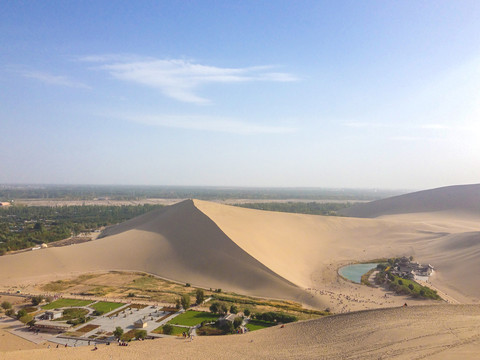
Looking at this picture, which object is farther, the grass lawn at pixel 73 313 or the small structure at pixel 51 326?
the grass lawn at pixel 73 313

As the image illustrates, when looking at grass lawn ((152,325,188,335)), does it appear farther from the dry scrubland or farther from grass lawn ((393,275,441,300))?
grass lawn ((393,275,441,300))

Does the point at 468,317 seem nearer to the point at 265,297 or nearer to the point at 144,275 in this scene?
the point at 265,297

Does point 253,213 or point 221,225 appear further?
point 253,213

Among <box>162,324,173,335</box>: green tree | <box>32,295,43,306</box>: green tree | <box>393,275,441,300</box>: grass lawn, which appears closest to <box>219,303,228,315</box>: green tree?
<box>162,324,173,335</box>: green tree

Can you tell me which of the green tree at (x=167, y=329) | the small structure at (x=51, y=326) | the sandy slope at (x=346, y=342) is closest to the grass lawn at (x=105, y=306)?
the small structure at (x=51, y=326)

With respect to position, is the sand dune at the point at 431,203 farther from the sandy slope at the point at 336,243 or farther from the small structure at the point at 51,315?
the small structure at the point at 51,315

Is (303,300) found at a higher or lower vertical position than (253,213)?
lower

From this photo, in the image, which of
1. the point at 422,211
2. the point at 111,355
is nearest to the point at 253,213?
the point at 111,355
